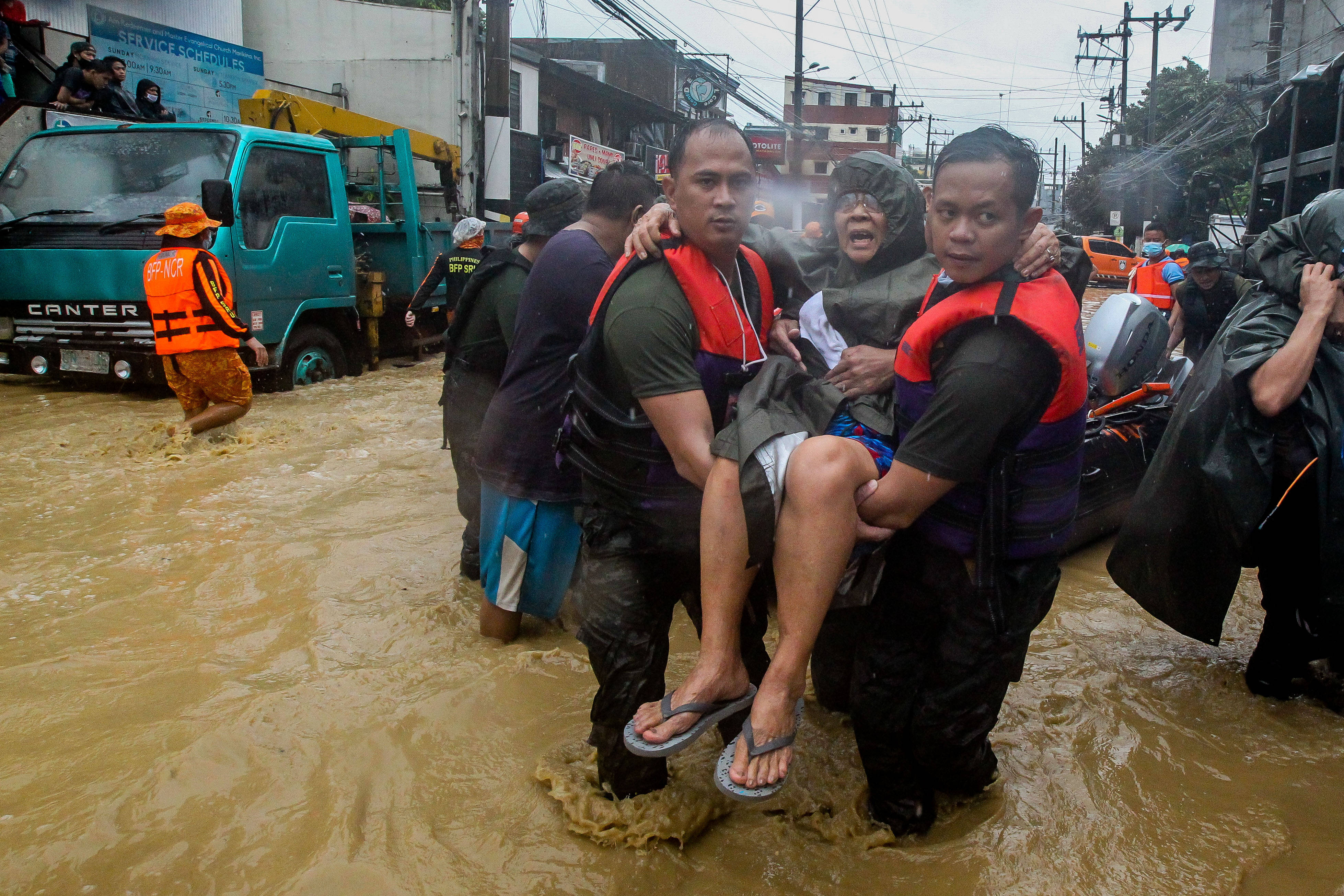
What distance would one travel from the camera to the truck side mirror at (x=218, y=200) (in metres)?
7.29

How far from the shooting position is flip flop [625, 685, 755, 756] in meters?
2.19

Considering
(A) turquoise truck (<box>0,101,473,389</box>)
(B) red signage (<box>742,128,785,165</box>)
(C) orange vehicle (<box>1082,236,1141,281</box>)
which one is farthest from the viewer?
(B) red signage (<box>742,128,785,165</box>)

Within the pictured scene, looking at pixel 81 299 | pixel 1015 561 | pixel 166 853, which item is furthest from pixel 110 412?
pixel 1015 561

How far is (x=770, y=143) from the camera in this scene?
124 feet

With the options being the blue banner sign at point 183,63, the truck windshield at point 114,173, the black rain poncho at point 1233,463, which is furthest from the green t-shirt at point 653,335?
the blue banner sign at point 183,63

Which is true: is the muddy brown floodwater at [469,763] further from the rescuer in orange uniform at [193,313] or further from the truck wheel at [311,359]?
the truck wheel at [311,359]

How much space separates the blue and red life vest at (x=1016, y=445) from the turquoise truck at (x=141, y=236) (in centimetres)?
678

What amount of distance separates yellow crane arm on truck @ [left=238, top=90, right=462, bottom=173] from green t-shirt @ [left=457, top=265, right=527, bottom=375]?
667 centimetres

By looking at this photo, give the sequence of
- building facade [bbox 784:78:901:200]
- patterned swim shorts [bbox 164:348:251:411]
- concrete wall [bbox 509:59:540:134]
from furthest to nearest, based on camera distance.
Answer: building facade [bbox 784:78:901:200]
concrete wall [bbox 509:59:540:134]
patterned swim shorts [bbox 164:348:251:411]

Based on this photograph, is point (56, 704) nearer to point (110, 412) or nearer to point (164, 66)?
point (110, 412)

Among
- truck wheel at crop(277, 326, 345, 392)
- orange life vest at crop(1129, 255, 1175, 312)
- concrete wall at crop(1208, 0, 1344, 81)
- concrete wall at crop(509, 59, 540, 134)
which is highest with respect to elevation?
concrete wall at crop(1208, 0, 1344, 81)

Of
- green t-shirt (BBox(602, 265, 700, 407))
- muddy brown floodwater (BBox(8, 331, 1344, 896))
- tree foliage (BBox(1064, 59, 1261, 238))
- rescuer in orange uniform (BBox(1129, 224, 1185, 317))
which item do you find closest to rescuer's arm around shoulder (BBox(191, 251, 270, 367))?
muddy brown floodwater (BBox(8, 331, 1344, 896))

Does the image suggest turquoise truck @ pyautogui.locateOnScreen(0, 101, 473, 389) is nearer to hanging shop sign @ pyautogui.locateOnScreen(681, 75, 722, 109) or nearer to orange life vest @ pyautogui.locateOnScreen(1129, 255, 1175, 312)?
orange life vest @ pyautogui.locateOnScreen(1129, 255, 1175, 312)

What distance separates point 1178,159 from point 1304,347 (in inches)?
1115
